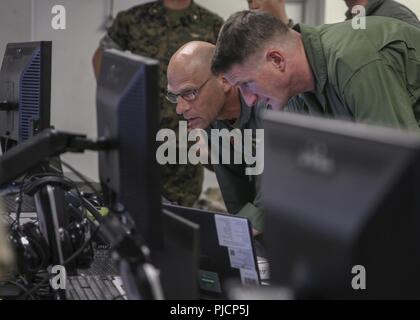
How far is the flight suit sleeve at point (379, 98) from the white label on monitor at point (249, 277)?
508 millimetres

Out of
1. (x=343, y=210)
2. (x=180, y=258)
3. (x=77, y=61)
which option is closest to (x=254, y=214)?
(x=180, y=258)

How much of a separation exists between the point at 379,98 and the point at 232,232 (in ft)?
1.74

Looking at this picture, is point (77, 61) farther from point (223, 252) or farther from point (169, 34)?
point (223, 252)

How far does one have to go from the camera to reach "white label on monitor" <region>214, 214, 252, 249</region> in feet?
4.53

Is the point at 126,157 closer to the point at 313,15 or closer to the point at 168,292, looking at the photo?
the point at 168,292

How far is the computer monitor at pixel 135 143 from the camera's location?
1010mm

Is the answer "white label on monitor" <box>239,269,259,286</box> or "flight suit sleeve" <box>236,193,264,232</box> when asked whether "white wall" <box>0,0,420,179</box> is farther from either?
"white label on monitor" <box>239,269,259,286</box>

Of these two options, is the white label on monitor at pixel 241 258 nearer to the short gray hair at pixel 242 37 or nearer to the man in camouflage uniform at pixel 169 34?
the short gray hair at pixel 242 37

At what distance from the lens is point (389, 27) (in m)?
1.90

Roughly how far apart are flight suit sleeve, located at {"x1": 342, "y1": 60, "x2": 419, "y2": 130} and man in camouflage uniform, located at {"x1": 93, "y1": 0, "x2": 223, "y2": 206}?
1.88 m

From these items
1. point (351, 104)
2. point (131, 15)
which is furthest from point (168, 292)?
point (131, 15)

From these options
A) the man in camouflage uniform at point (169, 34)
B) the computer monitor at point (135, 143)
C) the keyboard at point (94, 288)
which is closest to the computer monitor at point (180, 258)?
the computer monitor at point (135, 143)

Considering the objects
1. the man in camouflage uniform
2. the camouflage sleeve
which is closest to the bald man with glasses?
the man in camouflage uniform

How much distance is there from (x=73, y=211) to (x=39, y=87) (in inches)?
15.8
